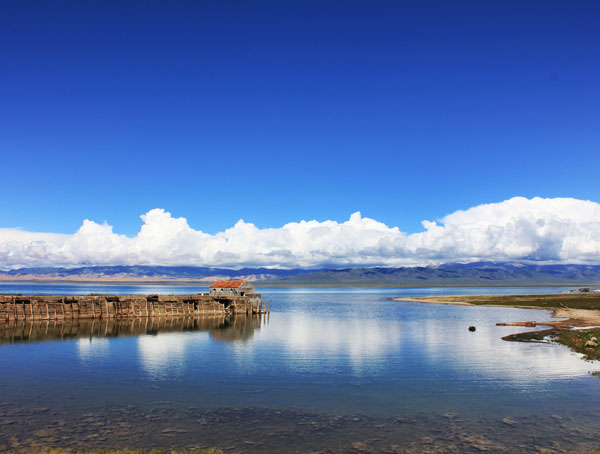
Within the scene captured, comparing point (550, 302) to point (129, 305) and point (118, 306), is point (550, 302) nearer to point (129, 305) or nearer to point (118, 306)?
point (129, 305)

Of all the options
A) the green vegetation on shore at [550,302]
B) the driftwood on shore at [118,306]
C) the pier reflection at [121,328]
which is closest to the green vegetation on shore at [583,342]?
the pier reflection at [121,328]

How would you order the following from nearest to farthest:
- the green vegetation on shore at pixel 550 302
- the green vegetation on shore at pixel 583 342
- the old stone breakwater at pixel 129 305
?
the green vegetation on shore at pixel 583 342
the old stone breakwater at pixel 129 305
the green vegetation on shore at pixel 550 302

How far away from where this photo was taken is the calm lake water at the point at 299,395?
2270cm

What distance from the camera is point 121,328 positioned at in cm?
7244

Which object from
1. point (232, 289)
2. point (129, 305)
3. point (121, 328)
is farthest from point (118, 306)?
point (232, 289)

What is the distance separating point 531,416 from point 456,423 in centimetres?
497

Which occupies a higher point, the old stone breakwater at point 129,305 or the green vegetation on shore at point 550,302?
the old stone breakwater at point 129,305

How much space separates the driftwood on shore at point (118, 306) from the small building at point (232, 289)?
91.6 inches

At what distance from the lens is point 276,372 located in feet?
130

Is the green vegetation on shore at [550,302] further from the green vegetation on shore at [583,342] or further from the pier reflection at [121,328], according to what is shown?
the pier reflection at [121,328]

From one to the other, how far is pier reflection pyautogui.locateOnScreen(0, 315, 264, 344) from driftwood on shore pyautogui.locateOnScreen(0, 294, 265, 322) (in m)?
1.81

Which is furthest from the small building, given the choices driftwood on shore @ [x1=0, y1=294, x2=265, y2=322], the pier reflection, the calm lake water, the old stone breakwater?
the calm lake water

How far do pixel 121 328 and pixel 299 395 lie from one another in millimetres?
50168

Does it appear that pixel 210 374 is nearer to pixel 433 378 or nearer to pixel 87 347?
pixel 433 378
